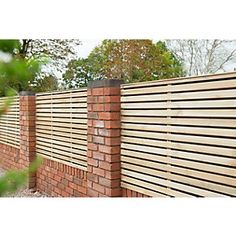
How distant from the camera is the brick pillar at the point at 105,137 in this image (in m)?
3.06

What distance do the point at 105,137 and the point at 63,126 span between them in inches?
41.3

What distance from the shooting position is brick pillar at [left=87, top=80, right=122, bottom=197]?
306 cm

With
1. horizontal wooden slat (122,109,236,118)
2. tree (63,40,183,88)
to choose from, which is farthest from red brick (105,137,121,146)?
tree (63,40,183,88)

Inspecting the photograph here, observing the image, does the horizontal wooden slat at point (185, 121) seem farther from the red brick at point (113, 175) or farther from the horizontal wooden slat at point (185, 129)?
the red brick at point (113, 175)

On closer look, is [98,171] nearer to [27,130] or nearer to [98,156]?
[98,156]

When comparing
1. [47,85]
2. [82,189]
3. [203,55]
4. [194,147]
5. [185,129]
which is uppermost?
[203,55]

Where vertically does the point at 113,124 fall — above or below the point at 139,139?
above

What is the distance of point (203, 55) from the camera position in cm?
444

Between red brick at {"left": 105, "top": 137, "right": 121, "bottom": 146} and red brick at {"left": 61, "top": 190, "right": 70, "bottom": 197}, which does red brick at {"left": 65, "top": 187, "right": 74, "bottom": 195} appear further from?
red brick at {"left": 105, "top": 137, "right": 121, "bottom": 146}

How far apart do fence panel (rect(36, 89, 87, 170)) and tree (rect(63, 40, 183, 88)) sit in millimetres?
217

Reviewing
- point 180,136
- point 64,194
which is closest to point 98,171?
point 64,194

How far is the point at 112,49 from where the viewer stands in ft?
13.2
